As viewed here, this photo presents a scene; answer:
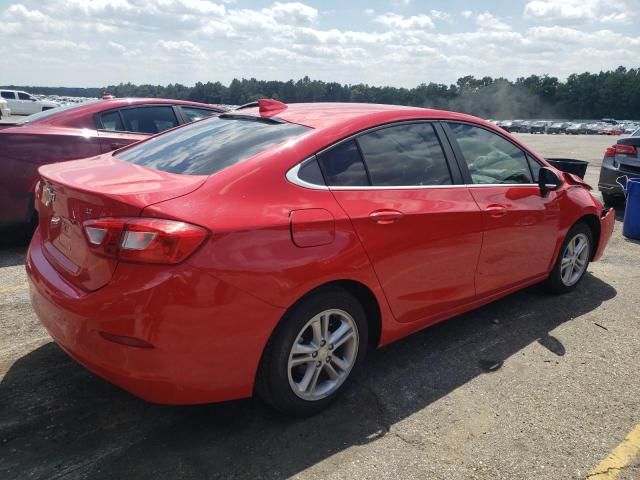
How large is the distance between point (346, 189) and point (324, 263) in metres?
0.45

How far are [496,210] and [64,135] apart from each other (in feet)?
13.8

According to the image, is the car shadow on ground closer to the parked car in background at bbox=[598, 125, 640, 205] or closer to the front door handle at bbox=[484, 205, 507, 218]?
the front door handle at bbox=[484, 205, 507, 218]

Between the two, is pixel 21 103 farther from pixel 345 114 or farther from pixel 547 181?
pixel 547 181

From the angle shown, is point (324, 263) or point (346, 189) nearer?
point (324, 263)

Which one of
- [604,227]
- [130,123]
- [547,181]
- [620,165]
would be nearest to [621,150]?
[620,165]

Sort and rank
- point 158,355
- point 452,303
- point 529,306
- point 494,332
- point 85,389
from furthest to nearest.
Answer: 1. point 529,306
2. point 494,332
3. point 452,303
4. point 85,389
5. point 158,355

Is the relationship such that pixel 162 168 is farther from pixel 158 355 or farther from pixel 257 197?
pixel 158 355

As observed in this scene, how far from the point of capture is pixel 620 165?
7.70 metres

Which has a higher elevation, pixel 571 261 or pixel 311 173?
pixel 311 173

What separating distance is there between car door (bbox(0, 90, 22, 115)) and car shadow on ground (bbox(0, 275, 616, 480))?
37837mm

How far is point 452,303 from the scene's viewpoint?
3.41 m

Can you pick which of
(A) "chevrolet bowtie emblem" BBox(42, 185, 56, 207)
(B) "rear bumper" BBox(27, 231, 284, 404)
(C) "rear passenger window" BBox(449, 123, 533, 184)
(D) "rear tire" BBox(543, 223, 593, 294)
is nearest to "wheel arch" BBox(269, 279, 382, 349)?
(B) "rear bumper" BBox(27, 231, 284, 404)

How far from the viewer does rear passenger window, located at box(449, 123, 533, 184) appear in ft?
11.7

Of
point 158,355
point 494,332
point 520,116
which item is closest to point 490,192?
point 494,332
